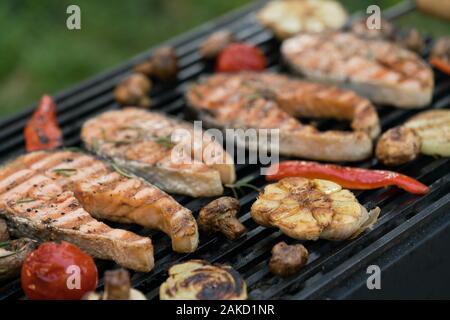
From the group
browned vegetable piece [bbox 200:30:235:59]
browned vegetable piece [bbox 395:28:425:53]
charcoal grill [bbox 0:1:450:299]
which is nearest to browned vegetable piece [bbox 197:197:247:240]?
charcoal grill [bbox 0:1:450:299]

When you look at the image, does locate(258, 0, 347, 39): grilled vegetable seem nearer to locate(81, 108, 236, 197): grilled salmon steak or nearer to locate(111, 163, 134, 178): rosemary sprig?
locate(81, 108, 236, 197): grilled salmon steak

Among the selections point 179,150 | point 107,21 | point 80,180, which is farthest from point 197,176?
point 107,21

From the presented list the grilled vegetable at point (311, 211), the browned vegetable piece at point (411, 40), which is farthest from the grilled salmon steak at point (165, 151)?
the browned vegetable piece at point (411, 40)

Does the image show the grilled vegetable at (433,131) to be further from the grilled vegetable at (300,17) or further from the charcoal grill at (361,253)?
the grilled vegetable at (300,17)

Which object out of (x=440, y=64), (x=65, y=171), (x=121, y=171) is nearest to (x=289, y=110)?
(x=440, y=64)

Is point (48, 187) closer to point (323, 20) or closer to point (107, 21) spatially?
point (323, 20)

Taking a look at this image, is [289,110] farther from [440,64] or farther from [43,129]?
[43,129]
